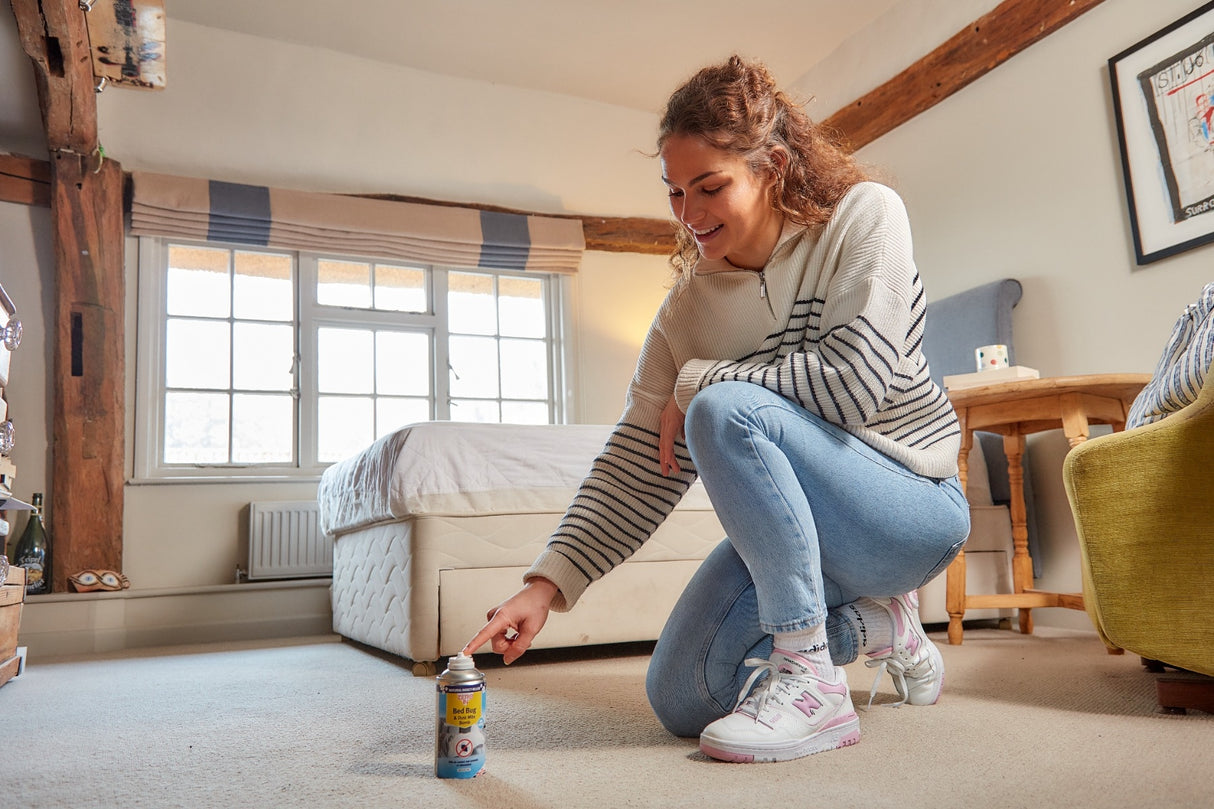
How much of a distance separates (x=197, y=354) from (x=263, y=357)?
0.89 ft

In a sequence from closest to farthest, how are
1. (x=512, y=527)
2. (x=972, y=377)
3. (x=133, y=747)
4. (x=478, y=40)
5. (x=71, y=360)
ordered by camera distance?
1. (x=133, y=747)
2. (x=512, y=527)
3. (x=972, y=377)
4. (x=71, y=360)
5. (x=478, y=40)

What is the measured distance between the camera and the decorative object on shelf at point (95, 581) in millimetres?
3531

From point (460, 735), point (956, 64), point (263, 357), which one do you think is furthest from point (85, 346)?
point (956, 64)

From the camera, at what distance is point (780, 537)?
121 centimetres

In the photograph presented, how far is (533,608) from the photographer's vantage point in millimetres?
1292

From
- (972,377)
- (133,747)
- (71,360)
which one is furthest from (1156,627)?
(71,360)

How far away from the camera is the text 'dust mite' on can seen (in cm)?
110

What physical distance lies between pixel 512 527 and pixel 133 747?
1077 mm

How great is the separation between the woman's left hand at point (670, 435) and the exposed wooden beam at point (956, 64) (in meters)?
1.94

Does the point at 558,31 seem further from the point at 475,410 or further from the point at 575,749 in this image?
the point at 575,749

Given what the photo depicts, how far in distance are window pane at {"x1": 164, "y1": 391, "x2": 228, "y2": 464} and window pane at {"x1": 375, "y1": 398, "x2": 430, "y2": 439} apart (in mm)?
667

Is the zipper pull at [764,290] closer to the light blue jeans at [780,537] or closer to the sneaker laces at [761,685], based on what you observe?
the light blue jeans at [780,537]

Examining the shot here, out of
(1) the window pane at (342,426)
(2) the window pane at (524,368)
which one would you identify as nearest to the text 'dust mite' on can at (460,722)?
(1) the window pane at (342,426)

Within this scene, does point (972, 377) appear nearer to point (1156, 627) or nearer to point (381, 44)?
point (1156, 627)
